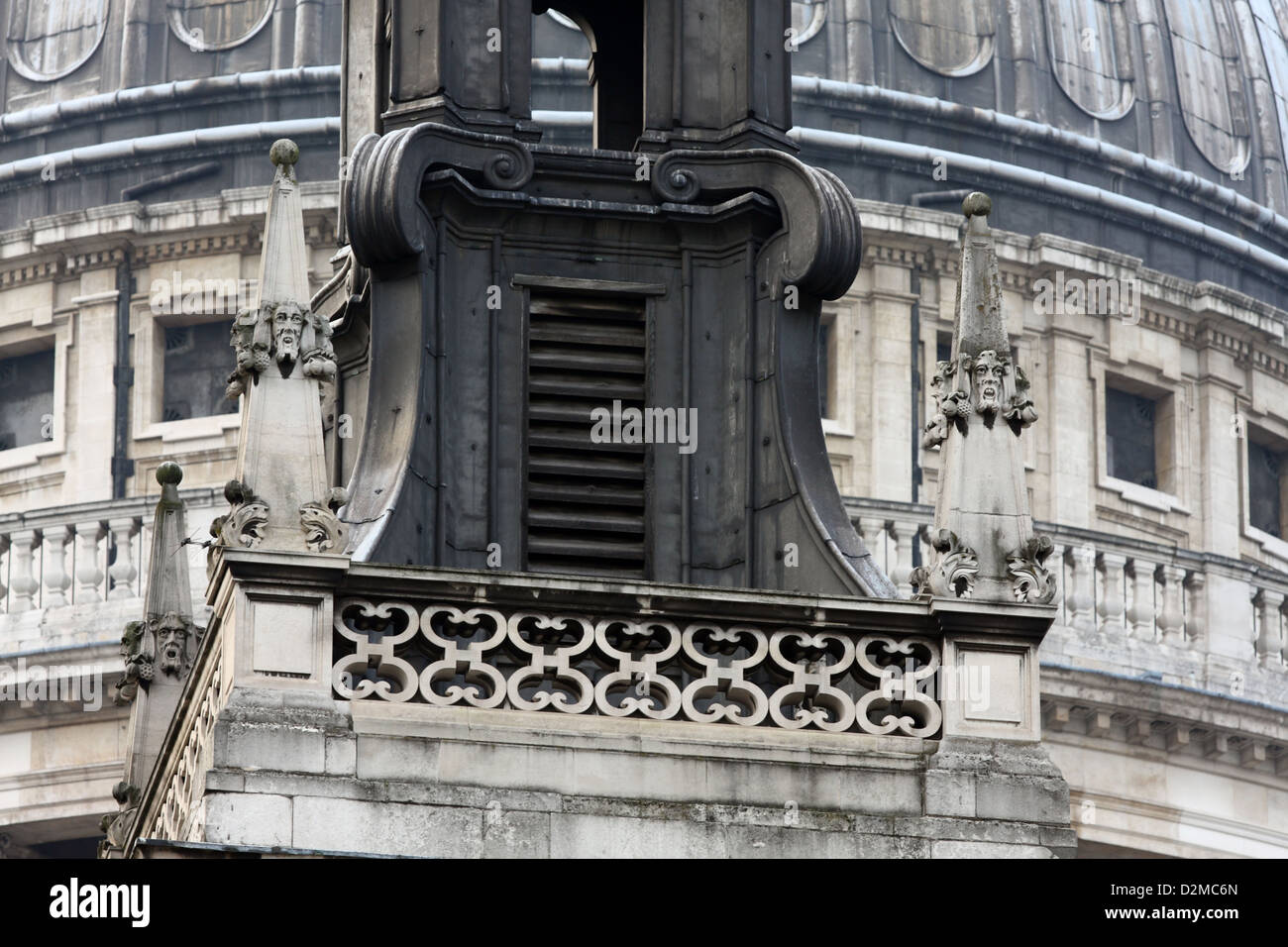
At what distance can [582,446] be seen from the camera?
2508cm

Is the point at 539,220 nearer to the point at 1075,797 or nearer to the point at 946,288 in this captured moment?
the point at 1075,797

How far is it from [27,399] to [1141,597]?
50.4 ft

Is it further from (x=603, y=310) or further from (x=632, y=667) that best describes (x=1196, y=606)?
(x=632, y=667)

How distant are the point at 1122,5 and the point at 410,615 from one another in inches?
1789

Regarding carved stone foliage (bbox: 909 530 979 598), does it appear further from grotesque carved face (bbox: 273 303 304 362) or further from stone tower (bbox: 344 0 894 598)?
grotesque carved face (bbox: 273 303 304 362)

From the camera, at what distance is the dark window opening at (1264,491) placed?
208ft

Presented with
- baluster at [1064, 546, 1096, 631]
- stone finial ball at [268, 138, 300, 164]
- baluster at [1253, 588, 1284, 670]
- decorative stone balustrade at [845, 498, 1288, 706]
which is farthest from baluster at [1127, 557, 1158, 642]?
stone finial ball at [268, 138, 300, 164]

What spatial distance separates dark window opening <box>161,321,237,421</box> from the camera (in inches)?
2333

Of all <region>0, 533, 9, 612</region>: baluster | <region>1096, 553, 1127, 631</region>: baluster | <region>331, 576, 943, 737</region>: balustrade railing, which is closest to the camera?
<region>331, 576, 943, 737</region>: balustrade railing

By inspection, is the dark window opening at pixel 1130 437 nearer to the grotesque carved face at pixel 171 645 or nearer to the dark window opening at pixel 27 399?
the dark window opening at pixel 27 399

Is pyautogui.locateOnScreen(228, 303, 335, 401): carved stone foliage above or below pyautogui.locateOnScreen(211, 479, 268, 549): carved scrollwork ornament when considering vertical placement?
above

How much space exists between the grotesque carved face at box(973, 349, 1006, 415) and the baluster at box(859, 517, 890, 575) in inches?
1113

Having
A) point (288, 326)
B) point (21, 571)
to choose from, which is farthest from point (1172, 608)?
point (288, 326)

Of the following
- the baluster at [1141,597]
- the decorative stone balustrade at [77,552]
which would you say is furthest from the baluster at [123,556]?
the baluster at [1141,597]
